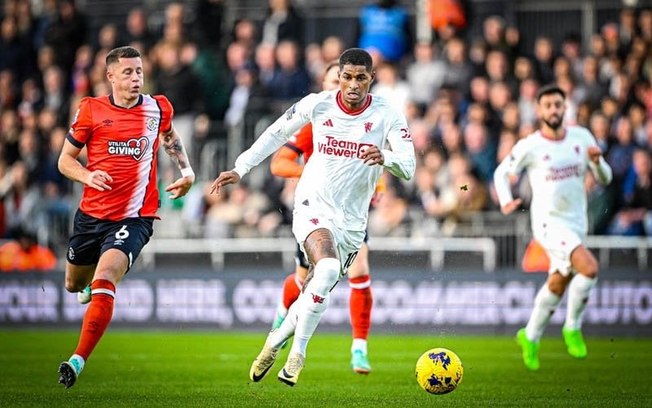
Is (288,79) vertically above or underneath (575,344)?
above

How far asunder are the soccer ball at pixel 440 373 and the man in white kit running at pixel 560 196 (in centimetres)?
362

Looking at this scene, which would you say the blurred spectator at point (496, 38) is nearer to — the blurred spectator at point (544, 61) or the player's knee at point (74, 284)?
the blurred spectator at point (544, 61)

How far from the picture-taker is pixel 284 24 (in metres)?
22.5

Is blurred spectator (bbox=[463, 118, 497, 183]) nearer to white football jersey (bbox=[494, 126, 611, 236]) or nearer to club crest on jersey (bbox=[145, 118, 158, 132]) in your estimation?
white football jersey (bbox=[494, 126, 611, 236])

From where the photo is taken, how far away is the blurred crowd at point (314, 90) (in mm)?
19391

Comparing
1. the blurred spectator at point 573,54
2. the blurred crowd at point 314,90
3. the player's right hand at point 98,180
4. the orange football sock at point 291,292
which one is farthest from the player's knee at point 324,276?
the blurred spectator at point 573,54

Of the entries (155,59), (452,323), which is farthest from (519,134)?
(155,59)

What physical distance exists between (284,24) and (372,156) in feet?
42.3

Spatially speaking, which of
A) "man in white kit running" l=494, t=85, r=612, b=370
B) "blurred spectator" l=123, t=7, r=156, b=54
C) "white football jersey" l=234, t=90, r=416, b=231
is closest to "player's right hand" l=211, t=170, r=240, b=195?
"white football jersey" l=234, t=90, r=416, b=231

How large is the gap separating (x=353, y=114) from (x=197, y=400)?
2733mm

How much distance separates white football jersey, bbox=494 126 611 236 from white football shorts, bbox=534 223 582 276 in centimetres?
7

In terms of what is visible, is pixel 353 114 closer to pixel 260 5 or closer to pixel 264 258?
pixel 264 258

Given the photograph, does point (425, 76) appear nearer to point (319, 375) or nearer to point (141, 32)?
point (141, 32)

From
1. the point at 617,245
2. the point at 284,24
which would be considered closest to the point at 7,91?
the point at 284,24
